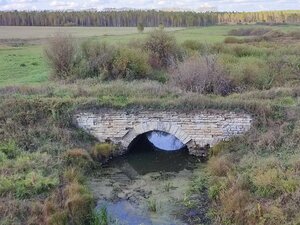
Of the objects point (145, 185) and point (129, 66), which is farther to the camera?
point (129, 66)

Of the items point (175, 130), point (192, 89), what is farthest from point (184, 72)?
point (175, 130)

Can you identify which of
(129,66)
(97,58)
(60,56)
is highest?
(60,56)

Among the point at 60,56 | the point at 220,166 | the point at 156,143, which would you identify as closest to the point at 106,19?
the point at 60,56

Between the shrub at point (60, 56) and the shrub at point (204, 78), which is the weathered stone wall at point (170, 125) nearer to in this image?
the shrub at point (204, 78)

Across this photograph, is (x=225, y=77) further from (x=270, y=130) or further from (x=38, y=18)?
(x=38, y=18)

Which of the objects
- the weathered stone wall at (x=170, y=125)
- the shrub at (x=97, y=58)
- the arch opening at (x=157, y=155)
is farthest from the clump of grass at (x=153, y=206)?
the shrub at (x=97, y=58)

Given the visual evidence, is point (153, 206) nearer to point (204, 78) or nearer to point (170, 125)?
point (170, 125)
